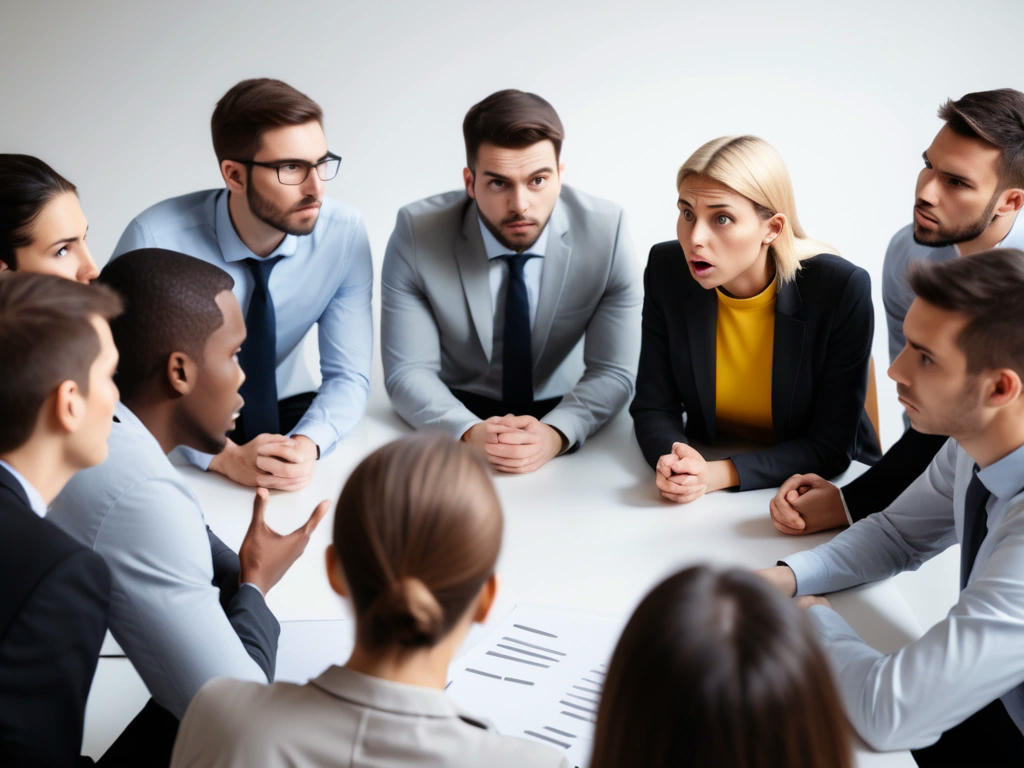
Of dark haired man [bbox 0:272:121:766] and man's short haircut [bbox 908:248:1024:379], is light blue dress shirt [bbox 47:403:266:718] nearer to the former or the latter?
dark haired man [bbox 0:272:121:766]

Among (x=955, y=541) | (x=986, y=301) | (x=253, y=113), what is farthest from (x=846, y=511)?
(x=253, y=113)

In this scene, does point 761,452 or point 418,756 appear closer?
point 418,756

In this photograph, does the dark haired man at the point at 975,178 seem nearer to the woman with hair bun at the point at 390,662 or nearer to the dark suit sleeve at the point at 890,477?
the dark suit sleeve at the point at 890,477

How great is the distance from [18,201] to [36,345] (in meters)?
0.98

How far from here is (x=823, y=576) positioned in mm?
1891

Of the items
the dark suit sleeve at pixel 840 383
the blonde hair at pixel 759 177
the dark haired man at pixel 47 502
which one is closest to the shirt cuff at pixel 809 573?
the dark suit sleeve at pixel 840 383

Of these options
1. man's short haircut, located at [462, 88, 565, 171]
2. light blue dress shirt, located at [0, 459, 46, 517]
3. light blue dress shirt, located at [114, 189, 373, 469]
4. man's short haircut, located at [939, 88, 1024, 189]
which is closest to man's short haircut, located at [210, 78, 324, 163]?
light blue dress shirt, located at [114, 189, 373, 469]

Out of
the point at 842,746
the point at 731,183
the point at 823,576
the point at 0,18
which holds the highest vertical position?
the point at 0,18

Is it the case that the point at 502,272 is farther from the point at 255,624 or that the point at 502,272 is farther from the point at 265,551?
the point at 255,624

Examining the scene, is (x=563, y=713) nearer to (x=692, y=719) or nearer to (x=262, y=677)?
(x=262, y=677)

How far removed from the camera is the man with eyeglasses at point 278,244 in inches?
105

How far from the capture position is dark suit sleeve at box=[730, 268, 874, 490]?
2.37m

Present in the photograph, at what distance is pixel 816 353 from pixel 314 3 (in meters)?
3.52

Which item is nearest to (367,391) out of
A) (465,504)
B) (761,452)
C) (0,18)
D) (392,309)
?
(392,309)
